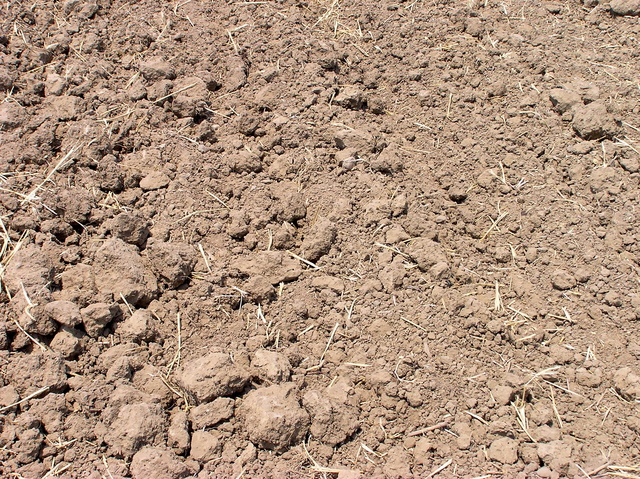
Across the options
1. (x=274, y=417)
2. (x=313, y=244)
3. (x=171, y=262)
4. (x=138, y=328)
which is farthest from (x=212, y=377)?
(x=313, y=244)

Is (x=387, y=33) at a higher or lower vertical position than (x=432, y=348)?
higher

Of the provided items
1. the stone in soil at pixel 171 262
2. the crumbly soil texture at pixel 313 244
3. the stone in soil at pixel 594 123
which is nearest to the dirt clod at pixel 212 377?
the crumbly soil texture at pixel 313 244

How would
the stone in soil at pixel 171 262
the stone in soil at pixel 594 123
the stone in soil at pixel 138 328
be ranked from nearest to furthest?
the stone in soil at pixel 138 328
the stone in soil at pixel 171 262
the stone in soil at pixel 594 123

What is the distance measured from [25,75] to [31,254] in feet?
4.76

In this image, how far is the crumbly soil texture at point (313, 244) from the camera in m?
2.27

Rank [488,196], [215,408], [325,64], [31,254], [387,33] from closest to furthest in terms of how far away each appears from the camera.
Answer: [215,408] < [31,254] < [488,196] < [325,64] < [387,33]

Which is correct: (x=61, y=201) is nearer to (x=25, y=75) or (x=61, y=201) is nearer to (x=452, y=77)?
(x=25, y=75)

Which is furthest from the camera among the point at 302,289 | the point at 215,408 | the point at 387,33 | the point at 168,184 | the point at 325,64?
the point at 387,33

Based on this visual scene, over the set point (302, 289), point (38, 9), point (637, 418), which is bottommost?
point (637, 418)

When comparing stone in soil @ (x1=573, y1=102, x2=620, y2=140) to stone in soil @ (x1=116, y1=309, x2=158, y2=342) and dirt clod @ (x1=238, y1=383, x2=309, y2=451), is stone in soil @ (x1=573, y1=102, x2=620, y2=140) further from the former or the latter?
stone in soil @ (x1=116, y1=309, x2=158, y2=342)

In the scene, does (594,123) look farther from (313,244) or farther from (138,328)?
(138,328)

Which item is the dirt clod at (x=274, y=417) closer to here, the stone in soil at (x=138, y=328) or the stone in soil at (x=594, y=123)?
the stone in soil at (x=138, y=328)

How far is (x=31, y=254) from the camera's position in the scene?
250 centimetres

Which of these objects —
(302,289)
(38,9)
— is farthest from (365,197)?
(38,9)
